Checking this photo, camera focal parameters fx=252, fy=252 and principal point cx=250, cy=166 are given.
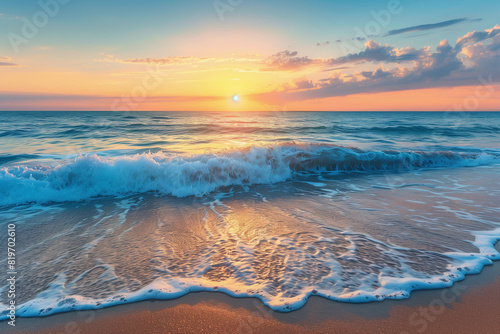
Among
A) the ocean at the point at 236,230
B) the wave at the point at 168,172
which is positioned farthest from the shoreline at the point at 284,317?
the wave at the point at 168,172

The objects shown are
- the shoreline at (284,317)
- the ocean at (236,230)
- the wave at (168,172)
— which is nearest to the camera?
the shoreline at (284,317)

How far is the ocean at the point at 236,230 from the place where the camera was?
323 cm

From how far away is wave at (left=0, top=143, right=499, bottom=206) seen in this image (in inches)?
282

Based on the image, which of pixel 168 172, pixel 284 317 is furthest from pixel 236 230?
pixel 168 172

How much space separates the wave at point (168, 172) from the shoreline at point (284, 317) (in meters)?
4.75

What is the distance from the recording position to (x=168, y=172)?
830 centimetres

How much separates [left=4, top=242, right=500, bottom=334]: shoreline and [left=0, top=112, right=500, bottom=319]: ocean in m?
0.12

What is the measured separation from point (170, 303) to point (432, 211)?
5.92 meters

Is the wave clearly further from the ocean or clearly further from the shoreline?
the shoreline

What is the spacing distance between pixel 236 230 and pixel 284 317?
2.34m

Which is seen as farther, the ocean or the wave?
the wave

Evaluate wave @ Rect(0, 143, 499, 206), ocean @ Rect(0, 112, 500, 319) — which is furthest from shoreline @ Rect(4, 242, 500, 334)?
wave @ Rect(0, 143, 499, 206)

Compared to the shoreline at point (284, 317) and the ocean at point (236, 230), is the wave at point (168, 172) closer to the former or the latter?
the ocean at point (236, 230)

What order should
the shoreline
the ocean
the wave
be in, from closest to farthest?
the shoreline, the ocean, the wave
